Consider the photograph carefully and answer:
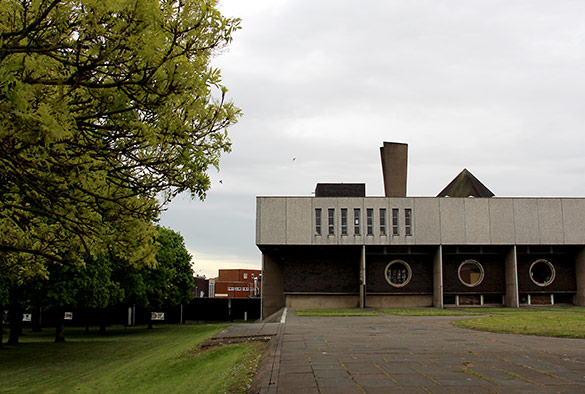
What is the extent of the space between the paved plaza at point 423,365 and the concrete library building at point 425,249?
87.3ft

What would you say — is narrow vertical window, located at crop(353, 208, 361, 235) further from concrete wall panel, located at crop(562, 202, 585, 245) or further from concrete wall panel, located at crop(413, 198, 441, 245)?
concrete wall panel, located at crop(562, 202, 585, 245)

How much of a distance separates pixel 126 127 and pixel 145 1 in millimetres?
1773

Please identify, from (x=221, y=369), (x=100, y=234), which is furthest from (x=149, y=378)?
(x=100, y=234)

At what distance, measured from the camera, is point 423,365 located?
8.98 meters

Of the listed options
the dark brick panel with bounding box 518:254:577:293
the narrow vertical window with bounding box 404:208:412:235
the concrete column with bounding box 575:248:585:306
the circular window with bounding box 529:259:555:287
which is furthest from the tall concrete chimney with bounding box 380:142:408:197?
the concrete column with bounding box 575:248:585:306

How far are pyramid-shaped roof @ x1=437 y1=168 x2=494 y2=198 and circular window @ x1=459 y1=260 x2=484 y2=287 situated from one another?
6.55m

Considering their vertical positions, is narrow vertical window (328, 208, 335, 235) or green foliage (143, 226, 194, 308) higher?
narrow vertical window (328, 208, 335, 235)

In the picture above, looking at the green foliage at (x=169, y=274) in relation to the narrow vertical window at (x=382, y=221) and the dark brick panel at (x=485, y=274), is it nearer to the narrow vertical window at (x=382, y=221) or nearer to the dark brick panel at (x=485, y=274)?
the narrow vertical window at (x=382, y=221)

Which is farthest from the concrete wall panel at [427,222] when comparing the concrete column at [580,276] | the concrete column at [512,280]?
the concrete column at [580,276]

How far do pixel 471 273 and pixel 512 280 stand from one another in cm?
303

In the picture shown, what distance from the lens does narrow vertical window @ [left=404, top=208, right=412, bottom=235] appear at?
4022 centimetres

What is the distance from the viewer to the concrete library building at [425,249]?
39.8 m

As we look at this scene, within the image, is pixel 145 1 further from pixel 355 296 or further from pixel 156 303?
pixel 156 303

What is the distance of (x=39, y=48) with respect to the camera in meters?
5.40
